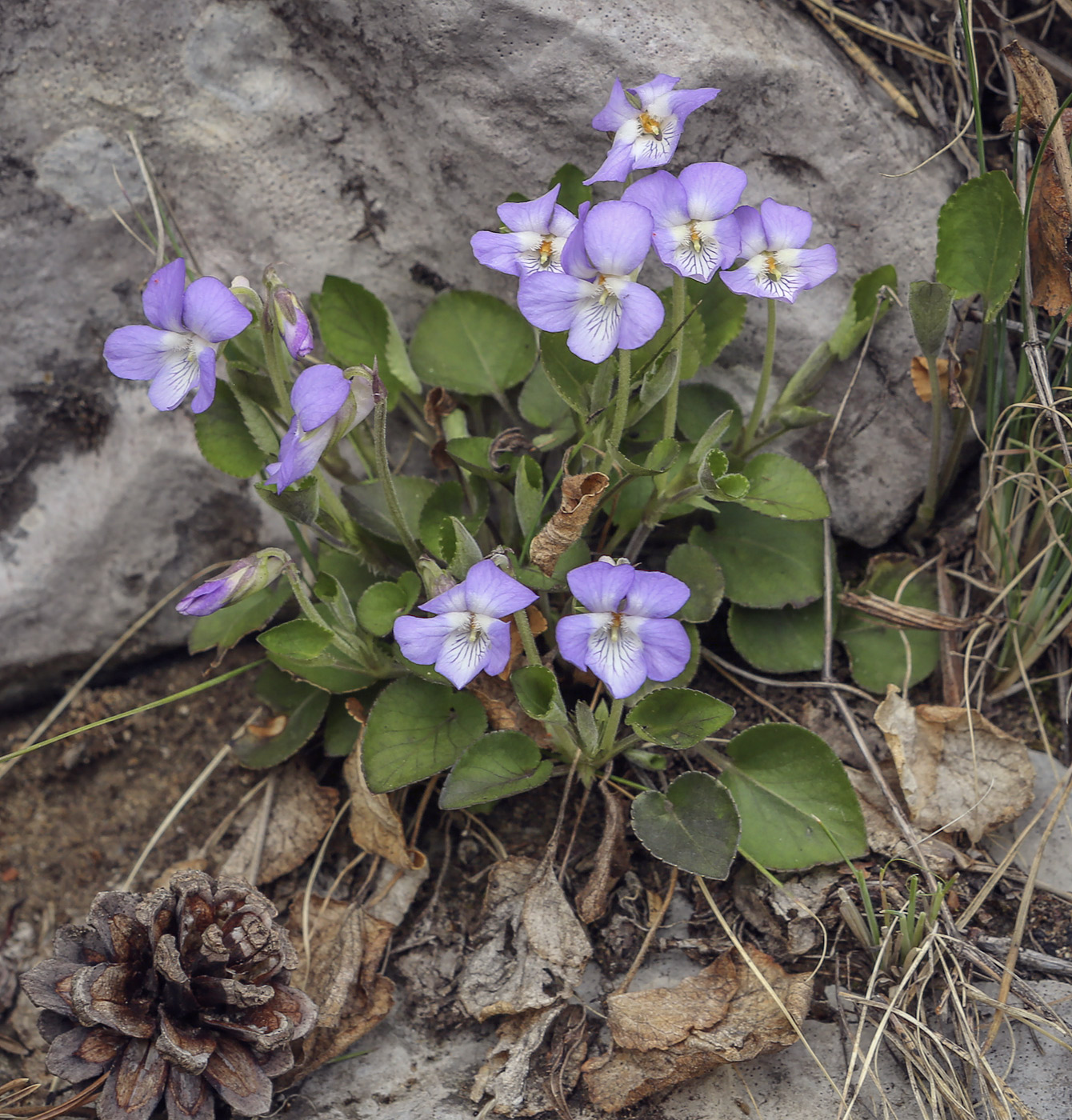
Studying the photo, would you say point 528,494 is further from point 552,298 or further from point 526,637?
point 552,298

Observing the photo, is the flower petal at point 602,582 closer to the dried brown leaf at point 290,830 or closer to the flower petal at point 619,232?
the flower petal at point 619,232

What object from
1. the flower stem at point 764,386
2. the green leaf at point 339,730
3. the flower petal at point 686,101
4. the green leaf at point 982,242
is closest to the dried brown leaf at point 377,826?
the green leaf at point 339,730

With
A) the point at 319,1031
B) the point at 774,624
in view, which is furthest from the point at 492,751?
the point at 774,624

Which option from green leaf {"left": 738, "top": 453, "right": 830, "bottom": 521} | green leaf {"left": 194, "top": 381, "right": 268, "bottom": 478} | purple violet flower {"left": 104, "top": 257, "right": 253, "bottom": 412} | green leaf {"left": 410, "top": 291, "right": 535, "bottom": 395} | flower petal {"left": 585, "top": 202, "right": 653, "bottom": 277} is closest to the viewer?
flower petal {"left": 585, "top": 202, "right": 653, "bottom": 277}

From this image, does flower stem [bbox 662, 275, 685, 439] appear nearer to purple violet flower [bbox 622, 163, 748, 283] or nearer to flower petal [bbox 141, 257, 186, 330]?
purple violet flower [bbox 622, 163, 748, 283]

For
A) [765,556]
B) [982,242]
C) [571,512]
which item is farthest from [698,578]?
[982,242]

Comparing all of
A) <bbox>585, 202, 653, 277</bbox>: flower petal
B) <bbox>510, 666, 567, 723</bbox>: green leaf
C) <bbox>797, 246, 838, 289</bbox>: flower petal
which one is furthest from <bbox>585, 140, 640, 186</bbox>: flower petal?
<bbox>510, 666, 567, 723</bbox>: green leaf
